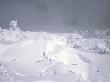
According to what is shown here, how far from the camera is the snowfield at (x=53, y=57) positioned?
1.81 m

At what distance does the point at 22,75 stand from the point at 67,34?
79 centimetres

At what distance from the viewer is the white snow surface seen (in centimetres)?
180

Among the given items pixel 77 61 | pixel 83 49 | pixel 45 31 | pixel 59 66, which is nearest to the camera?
pixel 59 66

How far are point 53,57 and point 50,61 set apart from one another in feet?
0.23

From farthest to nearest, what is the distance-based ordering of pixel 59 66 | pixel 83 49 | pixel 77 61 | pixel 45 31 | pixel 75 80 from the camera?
pixel 45 31, pixel 83 49, pixel 77 61, pixel 59 66, pixel 75 80

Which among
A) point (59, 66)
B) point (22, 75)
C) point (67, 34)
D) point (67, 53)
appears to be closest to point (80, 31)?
Result: point (67, 34)

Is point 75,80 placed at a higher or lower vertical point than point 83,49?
lower

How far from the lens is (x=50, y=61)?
196 cm

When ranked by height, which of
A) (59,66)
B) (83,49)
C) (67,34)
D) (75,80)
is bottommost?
(75,80)

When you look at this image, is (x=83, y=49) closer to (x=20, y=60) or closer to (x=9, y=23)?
(x=20, y=60)

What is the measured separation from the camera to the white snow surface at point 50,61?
180 centimetres

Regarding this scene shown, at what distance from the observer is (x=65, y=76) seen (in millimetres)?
1798

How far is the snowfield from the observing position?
71.2 inches

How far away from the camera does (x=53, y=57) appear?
200cm
